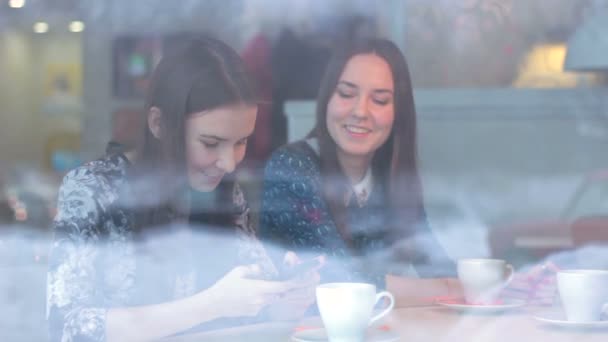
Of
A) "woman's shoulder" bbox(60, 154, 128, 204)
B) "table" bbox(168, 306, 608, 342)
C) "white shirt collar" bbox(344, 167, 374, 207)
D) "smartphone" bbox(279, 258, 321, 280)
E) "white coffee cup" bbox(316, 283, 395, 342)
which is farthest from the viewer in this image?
"white shirt collar" bbox(344, 167, 374, 207)

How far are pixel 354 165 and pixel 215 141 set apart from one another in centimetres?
41

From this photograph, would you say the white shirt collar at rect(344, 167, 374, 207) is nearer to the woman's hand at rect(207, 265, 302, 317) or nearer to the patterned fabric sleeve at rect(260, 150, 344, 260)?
the patterned fabric sleeve at rect(260, 150, 344, 260)

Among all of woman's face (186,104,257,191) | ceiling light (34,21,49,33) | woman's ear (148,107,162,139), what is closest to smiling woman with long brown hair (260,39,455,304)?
woman's face (186,104,257,191)

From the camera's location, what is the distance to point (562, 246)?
2.38 meters

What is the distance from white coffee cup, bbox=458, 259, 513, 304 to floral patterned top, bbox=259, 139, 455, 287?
38 cm

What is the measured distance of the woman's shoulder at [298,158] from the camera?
2.03 metres

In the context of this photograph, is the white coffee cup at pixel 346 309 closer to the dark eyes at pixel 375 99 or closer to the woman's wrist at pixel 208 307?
the woman's wrist at pixel 208 307

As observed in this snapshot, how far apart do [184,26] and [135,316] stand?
0.55 m

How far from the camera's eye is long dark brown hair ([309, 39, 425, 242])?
208cm

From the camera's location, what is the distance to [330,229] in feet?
7.10

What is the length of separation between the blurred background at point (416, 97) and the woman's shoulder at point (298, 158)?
31 mm

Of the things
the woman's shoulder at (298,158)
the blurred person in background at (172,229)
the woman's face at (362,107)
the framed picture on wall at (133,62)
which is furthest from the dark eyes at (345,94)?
the framed picture on wall at (133,62)

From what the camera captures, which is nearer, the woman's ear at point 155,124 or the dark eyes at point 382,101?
the woman's ear at point 155,124

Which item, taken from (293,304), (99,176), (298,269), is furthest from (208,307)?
(298,269)
